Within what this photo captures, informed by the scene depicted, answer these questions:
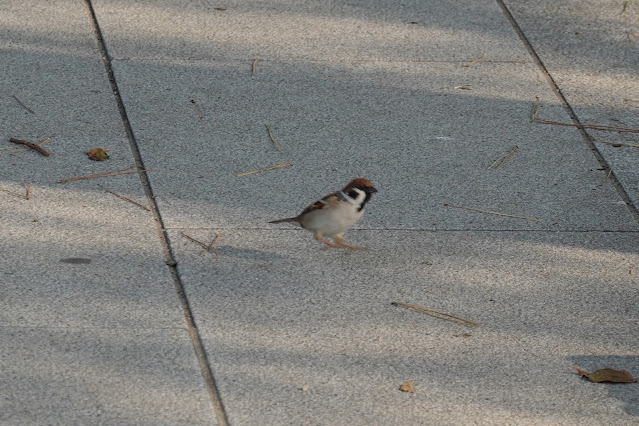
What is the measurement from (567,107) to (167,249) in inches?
125

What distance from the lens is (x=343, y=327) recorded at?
4562mm

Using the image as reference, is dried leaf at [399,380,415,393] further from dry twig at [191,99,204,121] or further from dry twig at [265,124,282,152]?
dry twig at [191,99,204,121]

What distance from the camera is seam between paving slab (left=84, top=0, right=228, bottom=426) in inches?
160

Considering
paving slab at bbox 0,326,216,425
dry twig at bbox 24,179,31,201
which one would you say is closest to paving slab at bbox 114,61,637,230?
dry twig at bbox 24,179,31,201

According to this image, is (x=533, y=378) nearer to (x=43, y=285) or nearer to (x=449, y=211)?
(x=449, y=211)

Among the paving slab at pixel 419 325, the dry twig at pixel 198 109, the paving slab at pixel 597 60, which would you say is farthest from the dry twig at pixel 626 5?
the dry twig at pixel 198 109

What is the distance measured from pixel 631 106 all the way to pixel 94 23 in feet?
13.0

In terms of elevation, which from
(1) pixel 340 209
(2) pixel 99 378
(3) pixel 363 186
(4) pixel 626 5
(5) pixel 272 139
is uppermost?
(4) pixel 626 5

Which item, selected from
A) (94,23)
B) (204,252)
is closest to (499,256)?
(204,252)

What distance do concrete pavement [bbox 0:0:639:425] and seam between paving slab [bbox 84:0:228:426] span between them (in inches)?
0.5

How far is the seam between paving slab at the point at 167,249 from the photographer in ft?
13.3

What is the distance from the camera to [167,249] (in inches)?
199

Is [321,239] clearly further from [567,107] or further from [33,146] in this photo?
[567,107]

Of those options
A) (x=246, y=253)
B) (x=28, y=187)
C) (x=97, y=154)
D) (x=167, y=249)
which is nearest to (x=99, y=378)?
(x=167, y=249)
